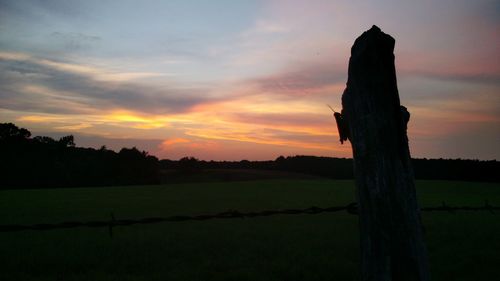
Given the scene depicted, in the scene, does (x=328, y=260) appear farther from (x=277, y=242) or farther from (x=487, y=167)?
(x=487, y=167)

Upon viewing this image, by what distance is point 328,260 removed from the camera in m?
6.94

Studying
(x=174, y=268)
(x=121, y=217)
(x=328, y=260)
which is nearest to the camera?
(x=174, y=268)

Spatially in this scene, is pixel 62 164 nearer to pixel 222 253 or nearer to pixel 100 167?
pixel 100 167

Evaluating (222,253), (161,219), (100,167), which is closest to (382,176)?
(161,219)

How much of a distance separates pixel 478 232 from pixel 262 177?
42.1 meters

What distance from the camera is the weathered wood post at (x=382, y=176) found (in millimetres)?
2264

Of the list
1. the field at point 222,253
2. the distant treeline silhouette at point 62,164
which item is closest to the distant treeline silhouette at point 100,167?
the distant treeline silhouette at point 62,164

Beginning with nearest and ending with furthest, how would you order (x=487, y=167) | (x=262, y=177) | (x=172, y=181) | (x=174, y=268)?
(x=174, y=268) → (x=487, y=167) → (x=262, y=177) → (x=172, y=181)

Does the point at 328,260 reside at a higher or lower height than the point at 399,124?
lower

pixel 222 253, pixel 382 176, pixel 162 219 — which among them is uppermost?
pixel 382 176

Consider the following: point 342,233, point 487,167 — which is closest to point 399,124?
point 342,233

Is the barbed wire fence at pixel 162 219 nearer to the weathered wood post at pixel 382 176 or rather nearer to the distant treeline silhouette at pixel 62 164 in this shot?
the weathered wood post at pixel 382 176

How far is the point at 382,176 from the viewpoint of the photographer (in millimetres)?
2281

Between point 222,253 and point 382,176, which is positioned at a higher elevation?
point 382,176
